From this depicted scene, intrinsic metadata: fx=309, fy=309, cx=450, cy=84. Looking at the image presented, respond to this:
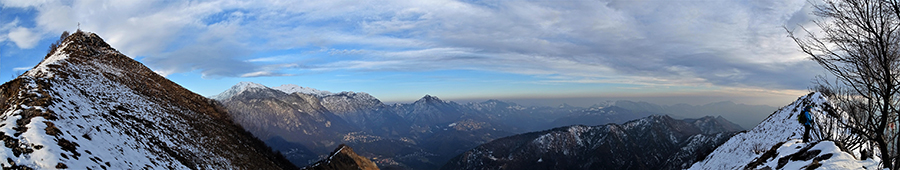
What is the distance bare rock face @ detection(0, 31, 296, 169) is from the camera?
47.4ft

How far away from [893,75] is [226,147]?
162 ft

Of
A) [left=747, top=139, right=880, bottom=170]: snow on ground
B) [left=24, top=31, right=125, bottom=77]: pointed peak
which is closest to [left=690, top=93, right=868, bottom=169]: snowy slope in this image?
[left=747, top=139, right=880, bottom=170]: snow on ground

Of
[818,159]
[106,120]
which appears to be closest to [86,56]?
[106,120]

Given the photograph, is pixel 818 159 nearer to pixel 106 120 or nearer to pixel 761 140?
pixel 761 140

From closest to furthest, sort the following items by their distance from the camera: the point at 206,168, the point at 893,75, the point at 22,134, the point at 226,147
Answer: the point at 893,75, the point at 22,134, the point at 206,168, the point at 226,147

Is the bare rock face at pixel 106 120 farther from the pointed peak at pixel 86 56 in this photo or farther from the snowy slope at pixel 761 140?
the snowy slope at pixel 761 140

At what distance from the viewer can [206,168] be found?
27.5 meters

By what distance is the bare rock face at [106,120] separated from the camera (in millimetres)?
14453

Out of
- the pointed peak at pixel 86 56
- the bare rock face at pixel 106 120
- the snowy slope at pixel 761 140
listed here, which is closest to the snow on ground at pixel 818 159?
the snowy slope at pixel 761 140

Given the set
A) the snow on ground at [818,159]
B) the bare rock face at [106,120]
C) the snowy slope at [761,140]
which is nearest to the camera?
the snow on ground at [818,159]

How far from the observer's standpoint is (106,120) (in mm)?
24125

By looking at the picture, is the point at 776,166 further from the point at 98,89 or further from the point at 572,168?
the point at 572,168

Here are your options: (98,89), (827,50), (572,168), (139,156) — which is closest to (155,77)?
(98,89)

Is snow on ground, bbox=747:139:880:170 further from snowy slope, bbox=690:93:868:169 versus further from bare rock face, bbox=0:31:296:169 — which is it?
bare rock face, bbox=0:31:296:169
